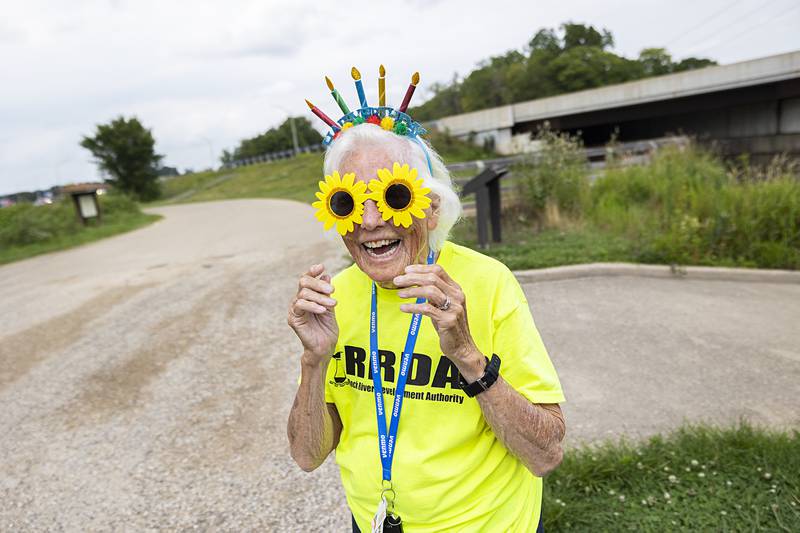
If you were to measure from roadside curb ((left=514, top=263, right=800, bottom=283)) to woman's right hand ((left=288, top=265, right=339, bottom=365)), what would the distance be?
5.44m

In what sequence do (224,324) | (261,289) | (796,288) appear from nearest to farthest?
1. (796,288)
2. (224,324)
3. (261,289)

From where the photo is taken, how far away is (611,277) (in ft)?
22.1

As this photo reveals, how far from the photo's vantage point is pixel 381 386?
5.04 ft

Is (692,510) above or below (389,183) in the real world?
below

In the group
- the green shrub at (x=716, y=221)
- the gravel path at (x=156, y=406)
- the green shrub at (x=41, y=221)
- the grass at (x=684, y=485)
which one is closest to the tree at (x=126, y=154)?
the green shrub at (x=41, y=221)

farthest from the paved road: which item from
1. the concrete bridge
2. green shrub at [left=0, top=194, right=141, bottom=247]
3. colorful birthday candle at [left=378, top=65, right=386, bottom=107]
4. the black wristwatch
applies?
the concrete bridge

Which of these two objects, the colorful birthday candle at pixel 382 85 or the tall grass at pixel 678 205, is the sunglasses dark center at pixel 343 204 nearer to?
the colorful birthday candle at pixel 382 85

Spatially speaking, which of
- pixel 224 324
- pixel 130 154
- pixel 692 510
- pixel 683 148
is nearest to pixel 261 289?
pixel 224 324

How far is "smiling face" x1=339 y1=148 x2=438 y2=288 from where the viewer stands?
57.9 inches

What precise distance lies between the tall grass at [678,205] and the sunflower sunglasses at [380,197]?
20.7 feet

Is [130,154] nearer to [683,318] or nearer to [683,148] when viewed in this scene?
[683,148]

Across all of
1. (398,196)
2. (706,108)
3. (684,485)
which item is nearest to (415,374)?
(398,196)

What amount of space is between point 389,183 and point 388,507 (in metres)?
0.94

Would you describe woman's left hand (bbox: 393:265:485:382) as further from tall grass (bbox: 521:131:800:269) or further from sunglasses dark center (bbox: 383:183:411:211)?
tall grass (bbox: 521:131:800:269)
